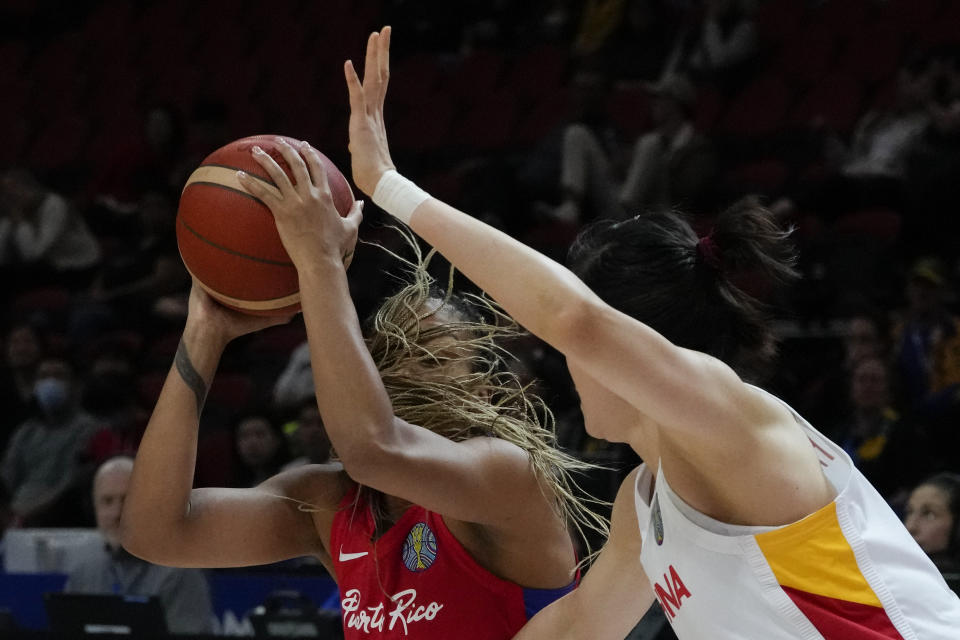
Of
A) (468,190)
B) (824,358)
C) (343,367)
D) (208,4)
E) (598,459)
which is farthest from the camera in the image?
(208,4)

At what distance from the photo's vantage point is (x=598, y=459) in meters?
4.98

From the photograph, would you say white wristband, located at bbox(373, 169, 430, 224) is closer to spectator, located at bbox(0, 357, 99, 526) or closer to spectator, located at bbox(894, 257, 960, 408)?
spectator, located at bbox(894, 257, 960, 408)

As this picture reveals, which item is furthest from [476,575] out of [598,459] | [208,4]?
[208,4]

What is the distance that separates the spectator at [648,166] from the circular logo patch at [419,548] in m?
4.71

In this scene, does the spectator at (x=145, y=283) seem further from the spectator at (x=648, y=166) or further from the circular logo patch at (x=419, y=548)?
the circular logo patch at (x=419, y=548)

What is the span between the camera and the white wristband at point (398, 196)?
77.4 inches

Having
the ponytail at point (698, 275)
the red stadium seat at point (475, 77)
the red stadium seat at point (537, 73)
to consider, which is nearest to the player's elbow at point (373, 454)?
the ponytail at point (698, 275)

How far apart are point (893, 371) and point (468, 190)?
124 inches

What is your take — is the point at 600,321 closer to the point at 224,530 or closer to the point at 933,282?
the point at 224,530

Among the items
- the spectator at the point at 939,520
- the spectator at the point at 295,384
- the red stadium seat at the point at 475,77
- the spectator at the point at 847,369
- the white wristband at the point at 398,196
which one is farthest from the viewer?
the red stadium seat at the point at 475,77

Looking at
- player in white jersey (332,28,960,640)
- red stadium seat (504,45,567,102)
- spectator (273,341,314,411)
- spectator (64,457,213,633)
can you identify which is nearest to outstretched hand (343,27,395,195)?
player in white jersey (332,28,960,640)

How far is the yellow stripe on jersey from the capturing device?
71.4 inches

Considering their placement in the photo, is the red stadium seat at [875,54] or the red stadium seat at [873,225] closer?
the red stadium seat at [873,225]

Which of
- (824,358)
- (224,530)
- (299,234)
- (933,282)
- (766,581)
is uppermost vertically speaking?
(299,234)
